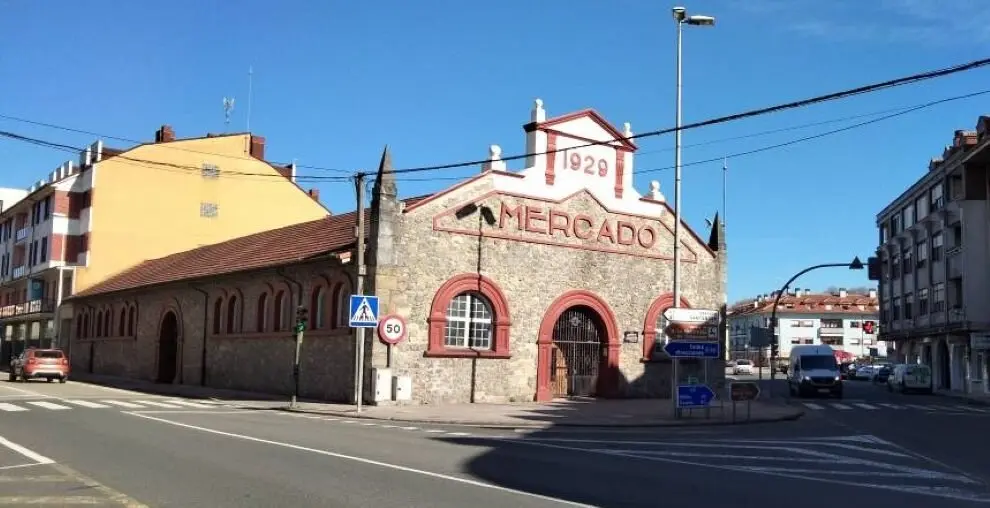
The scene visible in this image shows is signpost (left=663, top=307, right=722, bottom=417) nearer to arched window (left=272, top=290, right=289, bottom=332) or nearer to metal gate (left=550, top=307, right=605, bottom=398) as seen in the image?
metal gate (left=550, top=307, right=605, bottom=398)

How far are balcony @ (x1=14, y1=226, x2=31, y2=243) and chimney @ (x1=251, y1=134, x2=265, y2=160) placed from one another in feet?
55.4

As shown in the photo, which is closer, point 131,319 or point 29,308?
point 131,319

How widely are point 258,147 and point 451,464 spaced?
50.0 m

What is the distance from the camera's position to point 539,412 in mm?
24891

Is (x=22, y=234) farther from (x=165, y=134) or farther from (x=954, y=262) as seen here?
(x=954, y=262)

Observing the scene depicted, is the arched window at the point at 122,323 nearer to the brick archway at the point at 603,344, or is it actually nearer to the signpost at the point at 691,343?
the brick archway at the point at 603,344

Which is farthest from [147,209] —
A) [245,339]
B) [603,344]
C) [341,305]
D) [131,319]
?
[603,344]

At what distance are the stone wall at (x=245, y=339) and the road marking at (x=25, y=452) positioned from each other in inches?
510

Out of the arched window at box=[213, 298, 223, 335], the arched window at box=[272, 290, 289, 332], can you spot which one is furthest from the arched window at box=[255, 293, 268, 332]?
the arched window at box=[213, 298, 223, 335]

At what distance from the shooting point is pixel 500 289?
28.7 metres

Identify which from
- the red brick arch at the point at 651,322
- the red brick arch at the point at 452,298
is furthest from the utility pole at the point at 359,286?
the red brick arch at the point at 651,322

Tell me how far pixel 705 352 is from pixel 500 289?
7173 millimetres

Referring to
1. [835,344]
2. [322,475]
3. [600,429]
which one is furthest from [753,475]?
[835,344]

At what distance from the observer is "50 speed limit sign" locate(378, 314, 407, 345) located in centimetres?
2511
